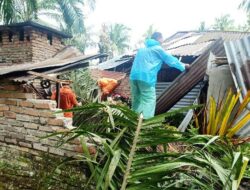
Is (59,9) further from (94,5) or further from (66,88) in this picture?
(66,88)

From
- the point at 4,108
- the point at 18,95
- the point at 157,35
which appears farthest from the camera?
the point at 157,35

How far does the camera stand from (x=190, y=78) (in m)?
4.38

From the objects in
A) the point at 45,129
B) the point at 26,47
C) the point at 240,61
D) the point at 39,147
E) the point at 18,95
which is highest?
the point at 26,47

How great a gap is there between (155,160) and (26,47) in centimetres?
686

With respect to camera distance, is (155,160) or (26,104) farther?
(26,104)

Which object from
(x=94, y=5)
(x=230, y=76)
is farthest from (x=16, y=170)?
(x=94, y=5)

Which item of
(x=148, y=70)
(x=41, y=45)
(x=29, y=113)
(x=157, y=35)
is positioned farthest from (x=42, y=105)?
(x=41, y=45)

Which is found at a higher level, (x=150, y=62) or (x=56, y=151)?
(x=150, y=62)

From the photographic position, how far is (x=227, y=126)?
10.5 feet

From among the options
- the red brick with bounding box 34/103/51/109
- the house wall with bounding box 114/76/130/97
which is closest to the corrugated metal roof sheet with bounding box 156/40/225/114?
the red brick with bounding box 34/103/51/109

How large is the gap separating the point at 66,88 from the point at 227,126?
3.21 m

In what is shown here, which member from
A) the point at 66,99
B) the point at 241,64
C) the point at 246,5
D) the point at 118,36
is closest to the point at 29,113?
the point at 66,99

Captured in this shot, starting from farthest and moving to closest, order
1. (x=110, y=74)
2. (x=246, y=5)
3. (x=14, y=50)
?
1. (x=246, y=5)
2. (x=110, y=74)
3. (x=14, y=50)

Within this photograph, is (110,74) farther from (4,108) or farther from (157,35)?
(4,108)
